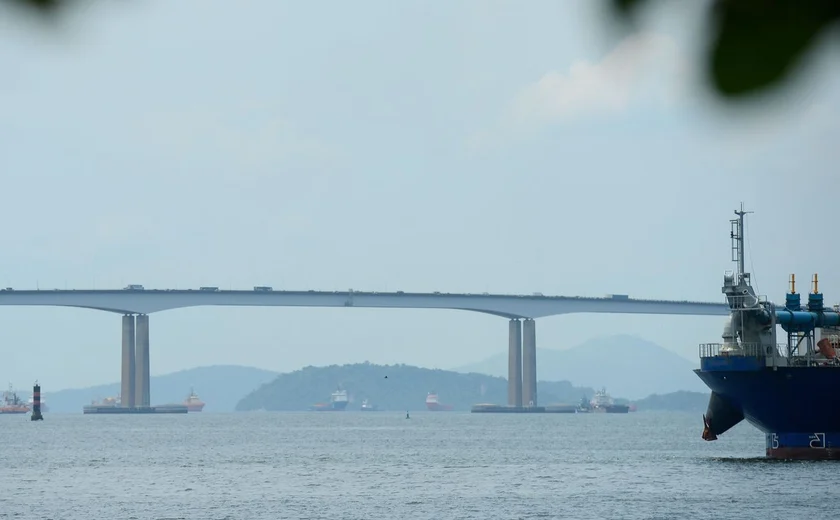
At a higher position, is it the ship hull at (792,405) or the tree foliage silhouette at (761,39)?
the tree foliage silhouette at (761,39)

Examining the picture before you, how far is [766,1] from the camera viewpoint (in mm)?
1445

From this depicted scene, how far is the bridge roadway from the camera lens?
15225cm

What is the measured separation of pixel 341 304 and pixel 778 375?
102480 mm

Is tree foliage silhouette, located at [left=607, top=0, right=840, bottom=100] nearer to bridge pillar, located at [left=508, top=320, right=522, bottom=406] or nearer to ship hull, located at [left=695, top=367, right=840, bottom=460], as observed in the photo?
ship hull, located at [left=695, top=367, right=840, bottom=460]

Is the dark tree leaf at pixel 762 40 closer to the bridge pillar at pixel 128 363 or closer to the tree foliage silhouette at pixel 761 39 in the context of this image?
the tree foliage silhouette at pixel 761 39

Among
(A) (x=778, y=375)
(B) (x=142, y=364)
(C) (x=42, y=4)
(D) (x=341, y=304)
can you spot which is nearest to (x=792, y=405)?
(A) (x=778, y=375)

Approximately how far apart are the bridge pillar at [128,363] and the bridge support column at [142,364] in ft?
2.35

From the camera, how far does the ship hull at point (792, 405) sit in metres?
57.6

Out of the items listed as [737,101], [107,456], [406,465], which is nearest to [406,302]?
[107,456]

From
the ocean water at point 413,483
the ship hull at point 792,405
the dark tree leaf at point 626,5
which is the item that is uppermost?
the dark tree leaf at point 626,5

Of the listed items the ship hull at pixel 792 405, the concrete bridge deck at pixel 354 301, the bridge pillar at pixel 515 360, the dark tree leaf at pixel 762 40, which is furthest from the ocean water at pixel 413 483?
the bridge pillar at pixel 515 360

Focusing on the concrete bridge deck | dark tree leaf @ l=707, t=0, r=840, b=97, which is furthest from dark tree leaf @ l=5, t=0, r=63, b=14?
the concrete bridge deck

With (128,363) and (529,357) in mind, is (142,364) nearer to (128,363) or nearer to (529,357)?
(128,363)

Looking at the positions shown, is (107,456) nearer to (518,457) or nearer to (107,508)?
(518,457)
